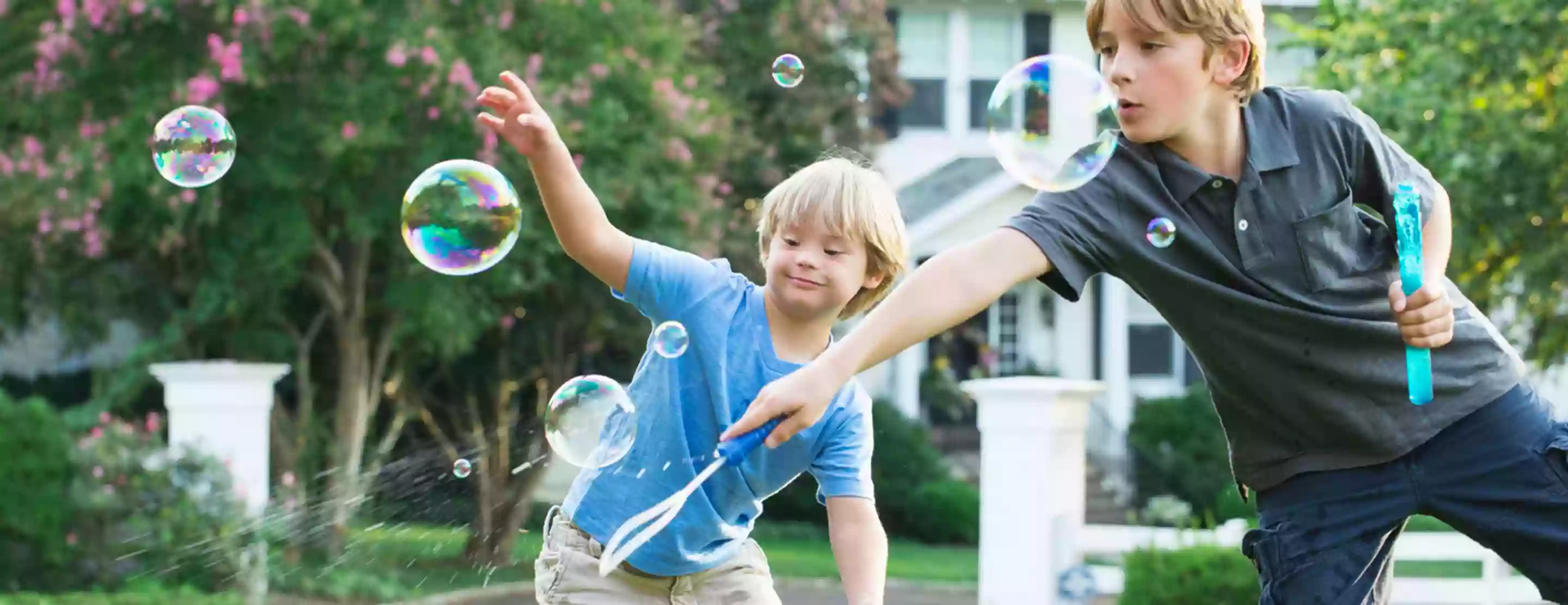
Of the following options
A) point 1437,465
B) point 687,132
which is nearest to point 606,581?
point 1437,465

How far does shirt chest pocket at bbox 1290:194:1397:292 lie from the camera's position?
3139 mm

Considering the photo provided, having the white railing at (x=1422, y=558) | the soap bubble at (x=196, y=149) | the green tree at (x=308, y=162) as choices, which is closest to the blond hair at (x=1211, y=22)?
the soap bubble at (x=196, y=149)

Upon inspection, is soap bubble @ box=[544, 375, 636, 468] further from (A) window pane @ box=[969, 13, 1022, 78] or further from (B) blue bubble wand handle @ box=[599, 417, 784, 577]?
(A) window pane @ box=[969, 13, 1022, 78]

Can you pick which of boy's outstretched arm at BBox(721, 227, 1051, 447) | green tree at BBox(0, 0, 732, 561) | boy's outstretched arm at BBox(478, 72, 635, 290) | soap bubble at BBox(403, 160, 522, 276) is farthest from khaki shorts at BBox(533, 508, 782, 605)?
green tree at BBox(0, 0, 732, 561)

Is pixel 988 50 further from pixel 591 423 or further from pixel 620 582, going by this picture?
pixel 620 582

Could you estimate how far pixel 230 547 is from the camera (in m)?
9.24

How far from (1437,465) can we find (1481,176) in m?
8.45

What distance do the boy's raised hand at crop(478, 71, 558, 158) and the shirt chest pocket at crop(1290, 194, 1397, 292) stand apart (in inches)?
49.9

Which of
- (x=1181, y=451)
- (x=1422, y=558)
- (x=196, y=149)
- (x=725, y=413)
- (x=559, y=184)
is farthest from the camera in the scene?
(x=1181, y=451)

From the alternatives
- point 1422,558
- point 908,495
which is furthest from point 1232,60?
point 908,495

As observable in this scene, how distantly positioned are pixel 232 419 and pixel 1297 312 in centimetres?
715

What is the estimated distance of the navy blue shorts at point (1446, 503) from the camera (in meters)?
3.17

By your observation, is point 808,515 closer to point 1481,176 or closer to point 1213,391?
point 1481,176

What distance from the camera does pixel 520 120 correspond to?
3.15m
